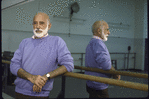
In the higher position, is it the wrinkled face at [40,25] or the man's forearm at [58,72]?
the wrinkled face at [40,25]

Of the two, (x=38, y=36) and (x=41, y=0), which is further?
(x=41, y=0)

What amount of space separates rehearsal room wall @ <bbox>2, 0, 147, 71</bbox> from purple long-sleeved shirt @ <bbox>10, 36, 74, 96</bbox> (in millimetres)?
3481

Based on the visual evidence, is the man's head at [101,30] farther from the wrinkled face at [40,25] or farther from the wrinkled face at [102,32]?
the wrinkled face at [40,25]

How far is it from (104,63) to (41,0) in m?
4.01

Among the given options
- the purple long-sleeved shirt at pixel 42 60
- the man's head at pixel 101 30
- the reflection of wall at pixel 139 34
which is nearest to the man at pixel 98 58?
the man's head at pixel 101 30

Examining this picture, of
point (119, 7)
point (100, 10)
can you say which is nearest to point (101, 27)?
point (100, 10)

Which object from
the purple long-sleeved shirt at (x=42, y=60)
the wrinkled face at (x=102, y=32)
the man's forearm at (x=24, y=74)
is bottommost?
the man's forearm at (x=24, y=74)

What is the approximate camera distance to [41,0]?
4508 millimetres

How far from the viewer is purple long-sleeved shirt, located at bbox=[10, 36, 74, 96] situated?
97cm

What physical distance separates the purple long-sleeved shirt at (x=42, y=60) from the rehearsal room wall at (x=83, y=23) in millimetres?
3481

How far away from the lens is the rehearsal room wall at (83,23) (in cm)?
419

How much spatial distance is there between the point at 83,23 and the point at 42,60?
4.47 m

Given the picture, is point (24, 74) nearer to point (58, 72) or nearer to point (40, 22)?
point (58, 72)

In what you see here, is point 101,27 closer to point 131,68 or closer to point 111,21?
point 111,21
